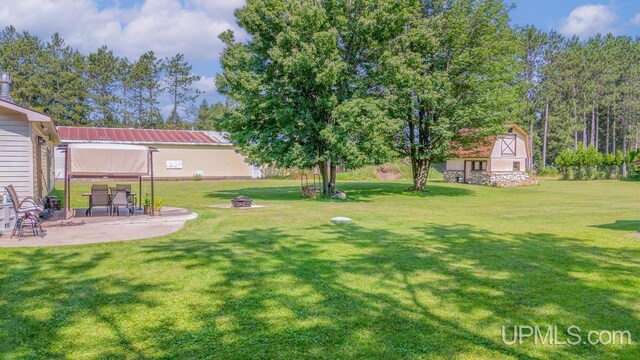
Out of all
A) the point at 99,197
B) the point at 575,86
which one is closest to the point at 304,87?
the point at 99,197

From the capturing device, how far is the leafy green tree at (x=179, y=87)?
51.9 meters

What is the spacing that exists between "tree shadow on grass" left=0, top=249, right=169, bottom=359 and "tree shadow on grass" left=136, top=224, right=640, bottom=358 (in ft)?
1.78

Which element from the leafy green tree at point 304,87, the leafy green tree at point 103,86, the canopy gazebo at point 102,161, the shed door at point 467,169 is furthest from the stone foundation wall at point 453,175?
the leafy green tree at point 103,86

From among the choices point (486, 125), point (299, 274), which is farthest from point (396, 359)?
point (486, 125)

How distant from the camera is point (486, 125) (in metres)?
20.7

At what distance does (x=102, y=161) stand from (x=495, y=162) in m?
30.3

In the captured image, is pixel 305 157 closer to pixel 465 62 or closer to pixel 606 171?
pixel 465 62

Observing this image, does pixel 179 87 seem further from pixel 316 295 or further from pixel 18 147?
pixel 316 295

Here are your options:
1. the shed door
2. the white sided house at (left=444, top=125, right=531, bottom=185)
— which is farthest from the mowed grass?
the shed door

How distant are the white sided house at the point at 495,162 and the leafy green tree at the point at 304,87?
16.6 metres

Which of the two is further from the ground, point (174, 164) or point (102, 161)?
point (174, 164)

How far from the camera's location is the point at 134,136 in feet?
115

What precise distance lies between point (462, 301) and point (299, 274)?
211 centimetres

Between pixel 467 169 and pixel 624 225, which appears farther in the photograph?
pixel 467 169
